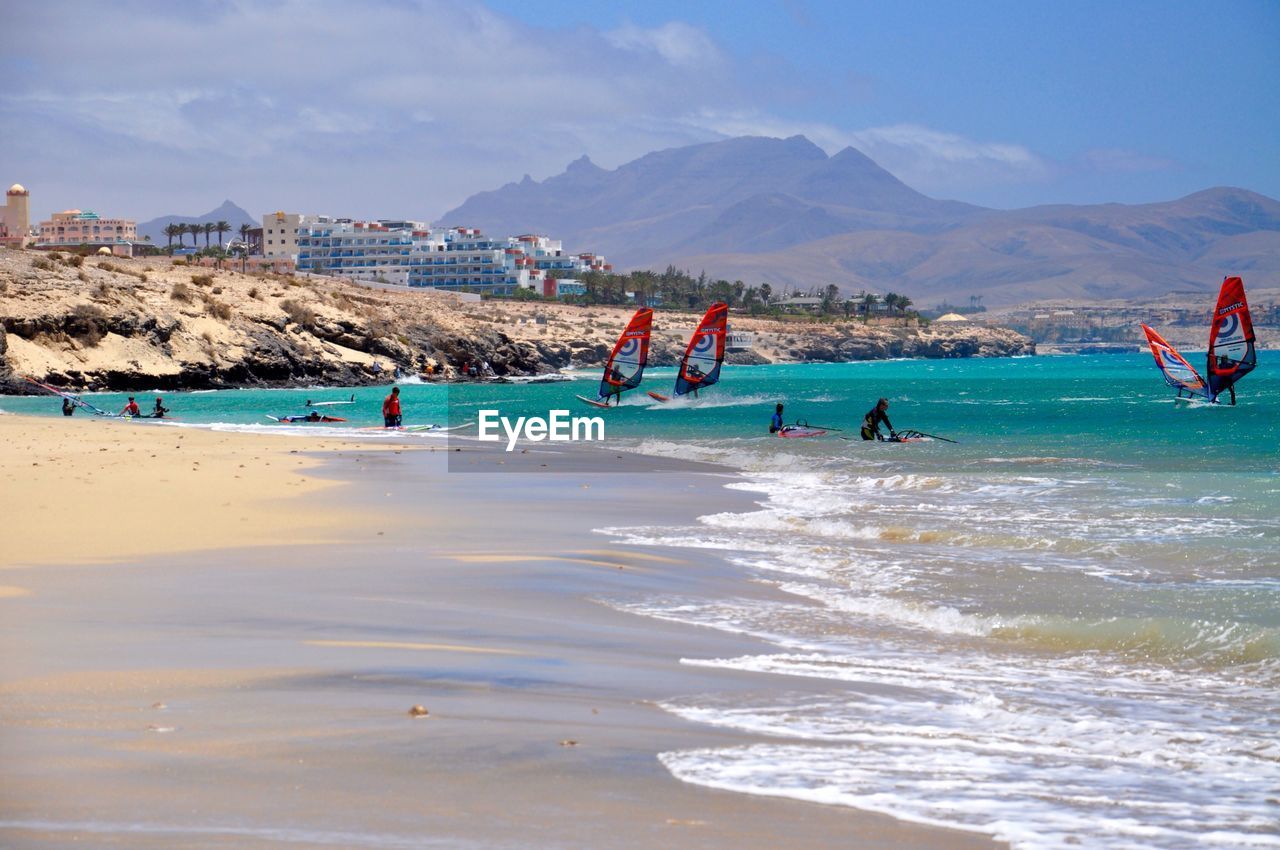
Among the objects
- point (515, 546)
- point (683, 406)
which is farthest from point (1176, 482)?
point (683, 406)

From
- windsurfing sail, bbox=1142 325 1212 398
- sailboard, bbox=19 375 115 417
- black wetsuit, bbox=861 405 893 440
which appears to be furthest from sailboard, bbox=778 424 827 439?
sailboard, bbox=19 375 115 417

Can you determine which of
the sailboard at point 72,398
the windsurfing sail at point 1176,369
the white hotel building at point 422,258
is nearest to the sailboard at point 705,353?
the windsurfing sail at point 1176,369

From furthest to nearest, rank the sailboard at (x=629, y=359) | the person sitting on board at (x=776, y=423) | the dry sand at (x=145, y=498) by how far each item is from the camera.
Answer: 1. the sailboard at (x=629, y=359)
2. the person sitting on board at (x=776, y=423)
3. the dry sand at (x=145, y=498)

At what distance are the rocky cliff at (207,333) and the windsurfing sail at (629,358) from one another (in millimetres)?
23035

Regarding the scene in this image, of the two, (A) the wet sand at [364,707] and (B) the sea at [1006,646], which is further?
(B) the sea at [1006,646]

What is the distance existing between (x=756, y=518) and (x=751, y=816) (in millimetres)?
11206

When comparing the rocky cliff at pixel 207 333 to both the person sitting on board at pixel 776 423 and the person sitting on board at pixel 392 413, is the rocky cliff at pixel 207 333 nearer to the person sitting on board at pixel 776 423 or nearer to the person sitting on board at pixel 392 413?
the person sitting on board at pixel 392 413

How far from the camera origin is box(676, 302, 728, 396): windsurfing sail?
46969mm

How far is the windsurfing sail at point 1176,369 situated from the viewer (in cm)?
4700

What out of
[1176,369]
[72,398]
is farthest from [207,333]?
[1176,369]

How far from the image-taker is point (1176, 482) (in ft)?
68.6

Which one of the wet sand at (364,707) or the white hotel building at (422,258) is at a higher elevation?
the white hotel building at (422,258)

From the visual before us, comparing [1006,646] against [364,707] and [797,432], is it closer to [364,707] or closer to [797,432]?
[364,707]

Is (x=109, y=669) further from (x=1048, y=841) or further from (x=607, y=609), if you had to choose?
(x=1048, y=841)
